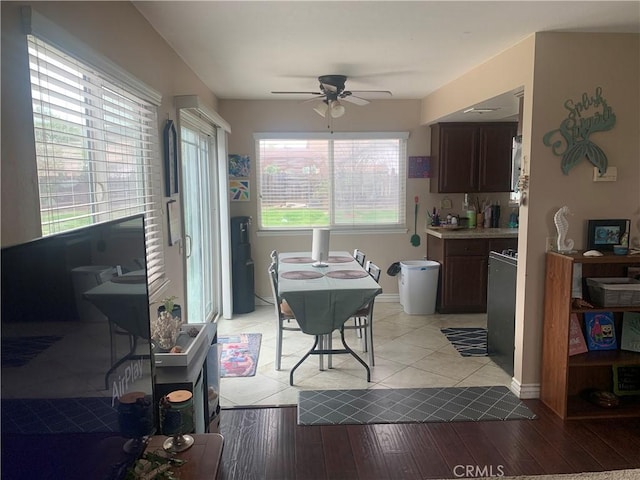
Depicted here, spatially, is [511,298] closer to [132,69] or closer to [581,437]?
[581,437]

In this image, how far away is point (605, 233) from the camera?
3.18 meters

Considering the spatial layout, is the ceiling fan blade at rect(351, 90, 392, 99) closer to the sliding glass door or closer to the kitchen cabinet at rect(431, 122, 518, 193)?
the kitchen cabinet at rect(431, 122, 518, 193)

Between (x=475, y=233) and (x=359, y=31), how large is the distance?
2.95 m

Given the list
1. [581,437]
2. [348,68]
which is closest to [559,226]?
[581,437]

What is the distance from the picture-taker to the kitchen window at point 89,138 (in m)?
1.65

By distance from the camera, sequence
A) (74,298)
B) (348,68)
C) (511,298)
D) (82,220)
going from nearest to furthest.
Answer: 1. (74,298)
2. (82,220)
3. (511,298)
4. (348,68)

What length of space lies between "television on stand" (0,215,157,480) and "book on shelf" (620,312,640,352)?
306cm

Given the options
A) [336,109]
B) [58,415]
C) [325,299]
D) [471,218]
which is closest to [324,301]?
[325,299]

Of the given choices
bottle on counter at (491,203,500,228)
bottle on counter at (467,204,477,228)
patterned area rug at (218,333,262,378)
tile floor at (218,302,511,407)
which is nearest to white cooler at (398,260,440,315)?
tile floor at (218,302,511,407)

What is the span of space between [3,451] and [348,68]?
3.67 m

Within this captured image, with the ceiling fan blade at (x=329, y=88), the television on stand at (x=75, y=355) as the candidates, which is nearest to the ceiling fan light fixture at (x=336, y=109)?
the ceiling fan blade at (x=329, y=88)

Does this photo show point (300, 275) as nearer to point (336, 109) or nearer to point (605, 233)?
point (336, 109)

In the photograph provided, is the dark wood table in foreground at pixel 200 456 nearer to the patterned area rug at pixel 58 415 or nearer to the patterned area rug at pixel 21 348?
the patterned area rug at pixel 58 415

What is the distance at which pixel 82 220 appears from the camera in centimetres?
199
